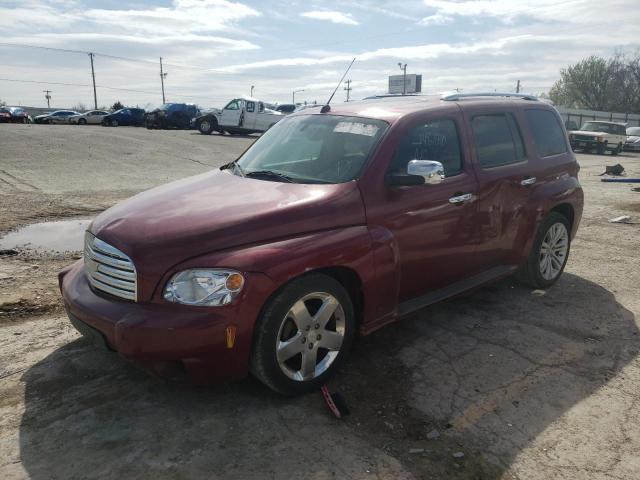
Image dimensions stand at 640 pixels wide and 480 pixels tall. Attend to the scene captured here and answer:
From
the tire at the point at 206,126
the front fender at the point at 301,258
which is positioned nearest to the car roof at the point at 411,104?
the front fender at the point at 301,258

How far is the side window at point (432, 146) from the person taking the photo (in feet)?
12.2

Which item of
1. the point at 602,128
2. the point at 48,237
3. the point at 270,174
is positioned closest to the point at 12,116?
the point at 48,237

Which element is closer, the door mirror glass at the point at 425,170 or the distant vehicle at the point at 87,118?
the door mirror glass at the point at 425,170

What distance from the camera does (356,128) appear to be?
389 centimetres

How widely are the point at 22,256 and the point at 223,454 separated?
4194 millimetres

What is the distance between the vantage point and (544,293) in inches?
201

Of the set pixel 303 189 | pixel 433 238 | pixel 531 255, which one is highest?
pixel 303 189

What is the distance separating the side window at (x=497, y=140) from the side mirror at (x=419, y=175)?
933 mm

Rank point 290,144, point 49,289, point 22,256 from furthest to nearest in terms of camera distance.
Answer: point 22,256
point 49,289
point 290,144

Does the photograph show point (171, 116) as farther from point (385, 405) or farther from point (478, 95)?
point (385, 405)

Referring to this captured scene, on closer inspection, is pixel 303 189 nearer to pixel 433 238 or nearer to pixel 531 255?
pixel 433 238

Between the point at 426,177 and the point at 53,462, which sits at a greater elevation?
the point at 426,177

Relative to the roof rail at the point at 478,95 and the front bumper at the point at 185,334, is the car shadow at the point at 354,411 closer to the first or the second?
the front bumper at the point at 185,334

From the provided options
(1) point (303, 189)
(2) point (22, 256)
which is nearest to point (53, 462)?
(1) point (303, 189)
